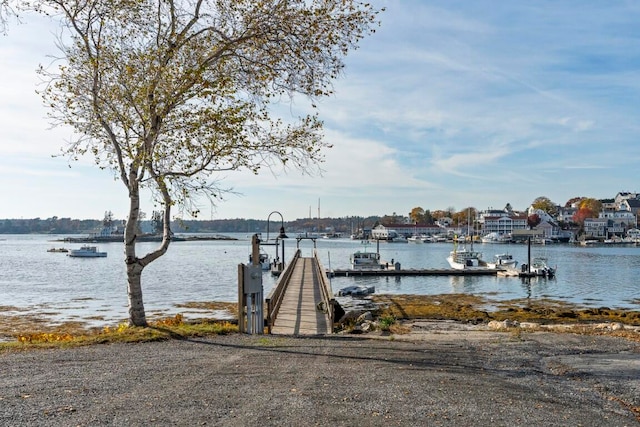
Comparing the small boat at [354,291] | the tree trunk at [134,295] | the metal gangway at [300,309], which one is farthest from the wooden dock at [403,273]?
the tree trunk at [134,295]

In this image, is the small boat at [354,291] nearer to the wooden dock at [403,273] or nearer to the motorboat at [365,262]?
the wooden dock at [403,273]

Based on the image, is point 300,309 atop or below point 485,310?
atop

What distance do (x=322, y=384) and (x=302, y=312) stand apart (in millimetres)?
15561

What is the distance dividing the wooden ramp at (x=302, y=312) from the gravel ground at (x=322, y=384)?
7.44m

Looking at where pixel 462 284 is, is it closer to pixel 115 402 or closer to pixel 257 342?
pixel 257 342

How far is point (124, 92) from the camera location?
543 inches

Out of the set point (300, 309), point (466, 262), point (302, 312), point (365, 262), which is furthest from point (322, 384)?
point (466, 262)

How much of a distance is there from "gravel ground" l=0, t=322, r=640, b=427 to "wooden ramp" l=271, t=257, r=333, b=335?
744 cm

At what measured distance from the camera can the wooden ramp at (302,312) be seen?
66.0 feet

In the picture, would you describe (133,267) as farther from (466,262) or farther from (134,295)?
(466,262)

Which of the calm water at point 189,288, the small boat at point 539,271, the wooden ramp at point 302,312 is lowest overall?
the calm water at point 189,288

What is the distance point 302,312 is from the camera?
78.8 feet

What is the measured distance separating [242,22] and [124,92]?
3192 millimetres

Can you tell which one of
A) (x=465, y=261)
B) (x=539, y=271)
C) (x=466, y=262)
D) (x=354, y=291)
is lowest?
(x=354, y=291)
